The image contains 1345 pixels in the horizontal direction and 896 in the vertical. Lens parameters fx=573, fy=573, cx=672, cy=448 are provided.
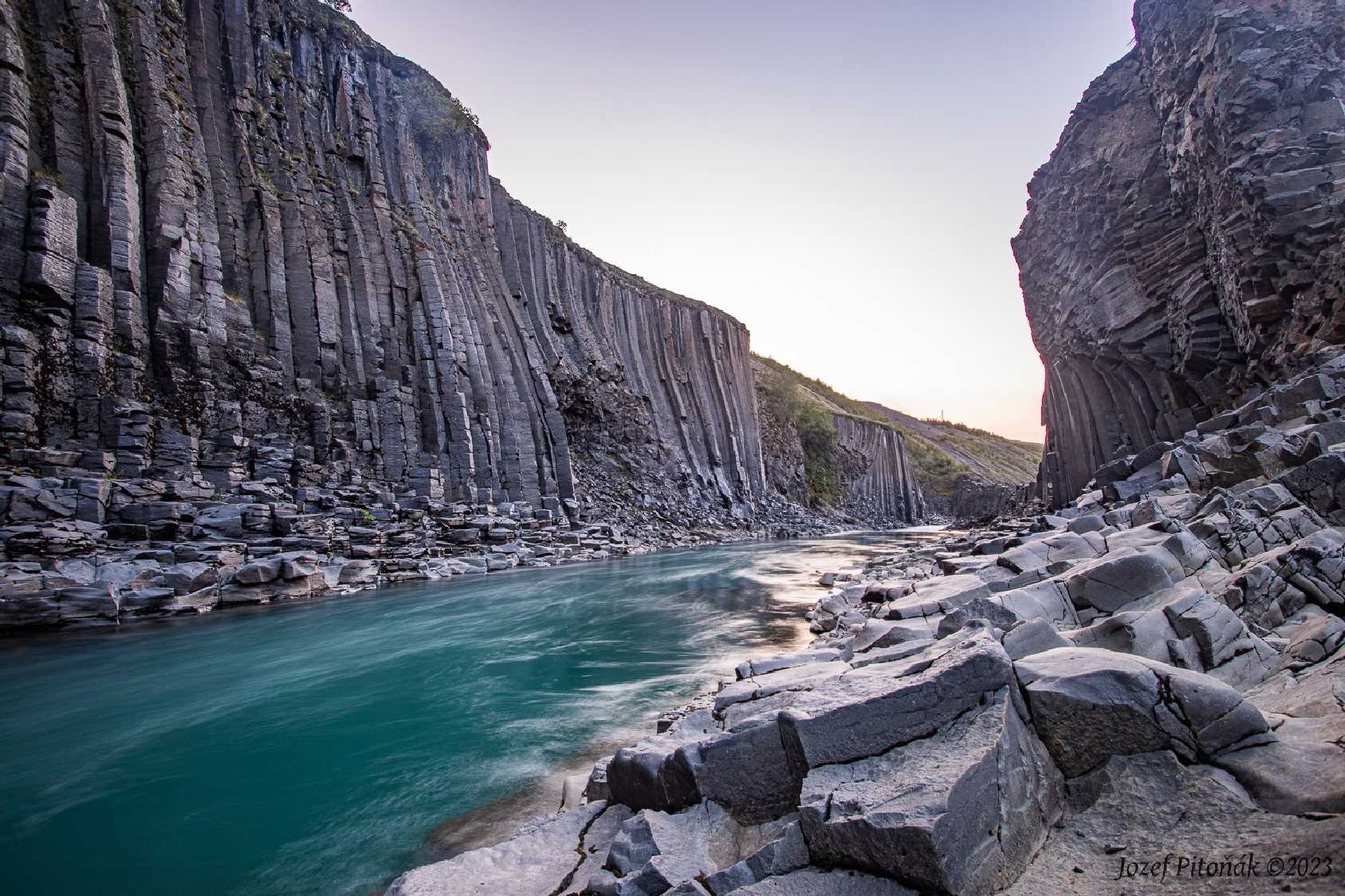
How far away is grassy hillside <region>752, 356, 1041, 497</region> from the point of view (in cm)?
6738

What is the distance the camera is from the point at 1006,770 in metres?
2.44

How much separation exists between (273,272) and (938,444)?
84.5 meters

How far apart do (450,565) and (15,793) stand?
1254 cm

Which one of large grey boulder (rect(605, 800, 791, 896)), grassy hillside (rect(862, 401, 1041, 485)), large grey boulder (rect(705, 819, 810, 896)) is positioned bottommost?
large grey boulder (rect(605, 800, 791, 896))

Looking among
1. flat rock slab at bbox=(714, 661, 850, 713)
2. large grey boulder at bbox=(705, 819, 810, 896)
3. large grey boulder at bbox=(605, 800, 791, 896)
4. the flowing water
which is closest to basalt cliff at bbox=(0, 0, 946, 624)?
the flowing water

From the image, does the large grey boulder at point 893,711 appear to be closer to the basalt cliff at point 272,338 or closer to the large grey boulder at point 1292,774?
the large grey boulder at point 1292,774

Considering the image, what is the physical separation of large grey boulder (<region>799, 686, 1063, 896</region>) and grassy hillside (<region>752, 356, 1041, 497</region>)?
51702 millimetres

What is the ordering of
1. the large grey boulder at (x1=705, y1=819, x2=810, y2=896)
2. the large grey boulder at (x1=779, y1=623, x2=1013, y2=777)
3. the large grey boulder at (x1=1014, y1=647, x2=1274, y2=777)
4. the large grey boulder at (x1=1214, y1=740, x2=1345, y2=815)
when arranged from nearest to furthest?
the large grey boulder at (x1=1214, y1=740, x2=1345, y2=815)
the large grey boulder at (x1=1014, y1=647, x2=1274, y2=777)
the large grey boulder at (x1=705, y1=819, x2=810, y2=896)
the large grey boulder at (x1=779, y1=623, x2=1013, y2=777)

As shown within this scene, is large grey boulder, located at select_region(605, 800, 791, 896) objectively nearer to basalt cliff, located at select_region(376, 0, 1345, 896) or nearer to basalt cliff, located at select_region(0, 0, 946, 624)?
basalt cliff, located at select_region(376, 0, 1345, 896)

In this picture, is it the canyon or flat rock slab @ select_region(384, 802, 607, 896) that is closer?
the canyon

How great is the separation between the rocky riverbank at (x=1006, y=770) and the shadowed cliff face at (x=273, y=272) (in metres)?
16.5

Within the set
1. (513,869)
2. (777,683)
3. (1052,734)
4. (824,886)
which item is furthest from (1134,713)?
(513,869)

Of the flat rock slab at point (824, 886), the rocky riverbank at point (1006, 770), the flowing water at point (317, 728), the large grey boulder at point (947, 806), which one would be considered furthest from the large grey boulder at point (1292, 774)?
the flowing water at point (317, 728)

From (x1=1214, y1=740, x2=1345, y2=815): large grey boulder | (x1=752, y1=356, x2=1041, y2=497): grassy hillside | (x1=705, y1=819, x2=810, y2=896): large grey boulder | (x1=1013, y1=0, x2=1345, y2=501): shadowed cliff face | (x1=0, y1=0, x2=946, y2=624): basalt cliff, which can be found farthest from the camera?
(x1=752, y1=356, x2=1041, y2=497): grassy hillside
